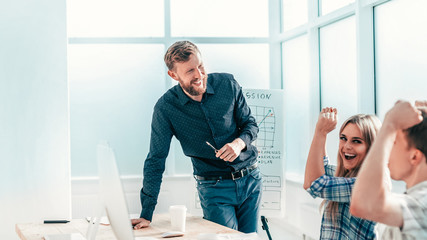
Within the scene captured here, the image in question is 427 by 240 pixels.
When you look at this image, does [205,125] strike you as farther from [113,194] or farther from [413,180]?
[413,180]

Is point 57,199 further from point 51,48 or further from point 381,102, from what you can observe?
point 381,102

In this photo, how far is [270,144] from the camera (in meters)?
4.45

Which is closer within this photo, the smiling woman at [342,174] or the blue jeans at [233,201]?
the smiling woman at [342,174]

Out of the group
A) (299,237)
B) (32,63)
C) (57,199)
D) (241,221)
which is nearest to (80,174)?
(57,199)

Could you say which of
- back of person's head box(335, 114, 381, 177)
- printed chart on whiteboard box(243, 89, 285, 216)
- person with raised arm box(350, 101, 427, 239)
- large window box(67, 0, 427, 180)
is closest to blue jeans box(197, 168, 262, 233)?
back of person's head box(335, 114, 381, 177)

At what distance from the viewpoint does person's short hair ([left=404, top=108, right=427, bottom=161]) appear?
140 centimetres

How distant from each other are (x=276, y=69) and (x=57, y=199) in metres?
2.54

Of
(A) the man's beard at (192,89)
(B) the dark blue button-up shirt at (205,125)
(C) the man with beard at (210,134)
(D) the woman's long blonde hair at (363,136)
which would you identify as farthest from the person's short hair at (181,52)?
(D) the woman's long blonde hair at (363,136)

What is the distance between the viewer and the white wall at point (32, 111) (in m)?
3.91

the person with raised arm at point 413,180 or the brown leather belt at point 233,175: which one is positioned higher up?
the person with raised arm at point 413,180

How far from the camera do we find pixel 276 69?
533cm

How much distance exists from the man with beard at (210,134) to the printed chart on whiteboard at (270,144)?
142cm

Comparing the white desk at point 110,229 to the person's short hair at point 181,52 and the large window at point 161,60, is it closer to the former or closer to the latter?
the person's short hair at point 181,52

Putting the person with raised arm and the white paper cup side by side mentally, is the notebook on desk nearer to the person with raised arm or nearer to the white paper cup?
the white paper cup
